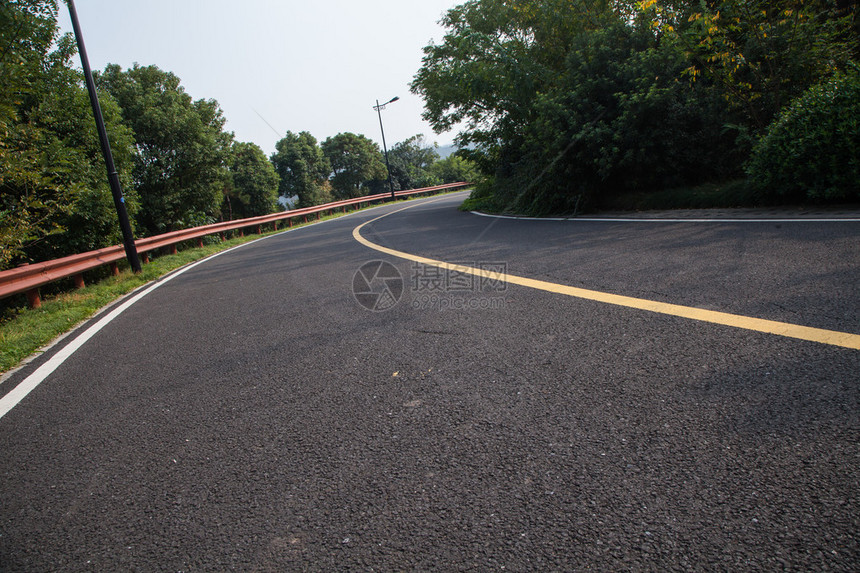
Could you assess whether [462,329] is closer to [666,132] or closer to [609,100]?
[666,132]

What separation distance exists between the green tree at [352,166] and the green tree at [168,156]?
46102 millimetres

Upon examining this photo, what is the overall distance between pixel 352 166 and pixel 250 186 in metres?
29.3

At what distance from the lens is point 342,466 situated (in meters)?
2.25

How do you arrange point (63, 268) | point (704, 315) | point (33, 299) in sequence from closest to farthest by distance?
point (704, 315), point (33, 299), point (63, 268)

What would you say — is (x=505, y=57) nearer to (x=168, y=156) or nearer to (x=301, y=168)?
(x=168, y=156)

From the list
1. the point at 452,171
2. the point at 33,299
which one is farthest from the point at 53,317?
the point at 452,171

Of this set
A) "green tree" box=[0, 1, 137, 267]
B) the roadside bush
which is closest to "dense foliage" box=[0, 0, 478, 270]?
"green tree" box=[0, 1, 137, 267]

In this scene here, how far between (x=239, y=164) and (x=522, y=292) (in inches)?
2009

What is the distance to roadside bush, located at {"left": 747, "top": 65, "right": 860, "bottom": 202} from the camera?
782 cm

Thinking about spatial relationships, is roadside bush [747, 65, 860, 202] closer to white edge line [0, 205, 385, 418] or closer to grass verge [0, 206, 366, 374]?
white edge line [0, 205, 385, 418]

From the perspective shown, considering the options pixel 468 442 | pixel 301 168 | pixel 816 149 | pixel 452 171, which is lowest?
pixel 468 442

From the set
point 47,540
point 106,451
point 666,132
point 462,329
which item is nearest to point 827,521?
point 462,329

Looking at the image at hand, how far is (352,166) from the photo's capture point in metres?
76.6

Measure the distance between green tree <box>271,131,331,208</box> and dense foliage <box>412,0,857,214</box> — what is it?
5123 cm
